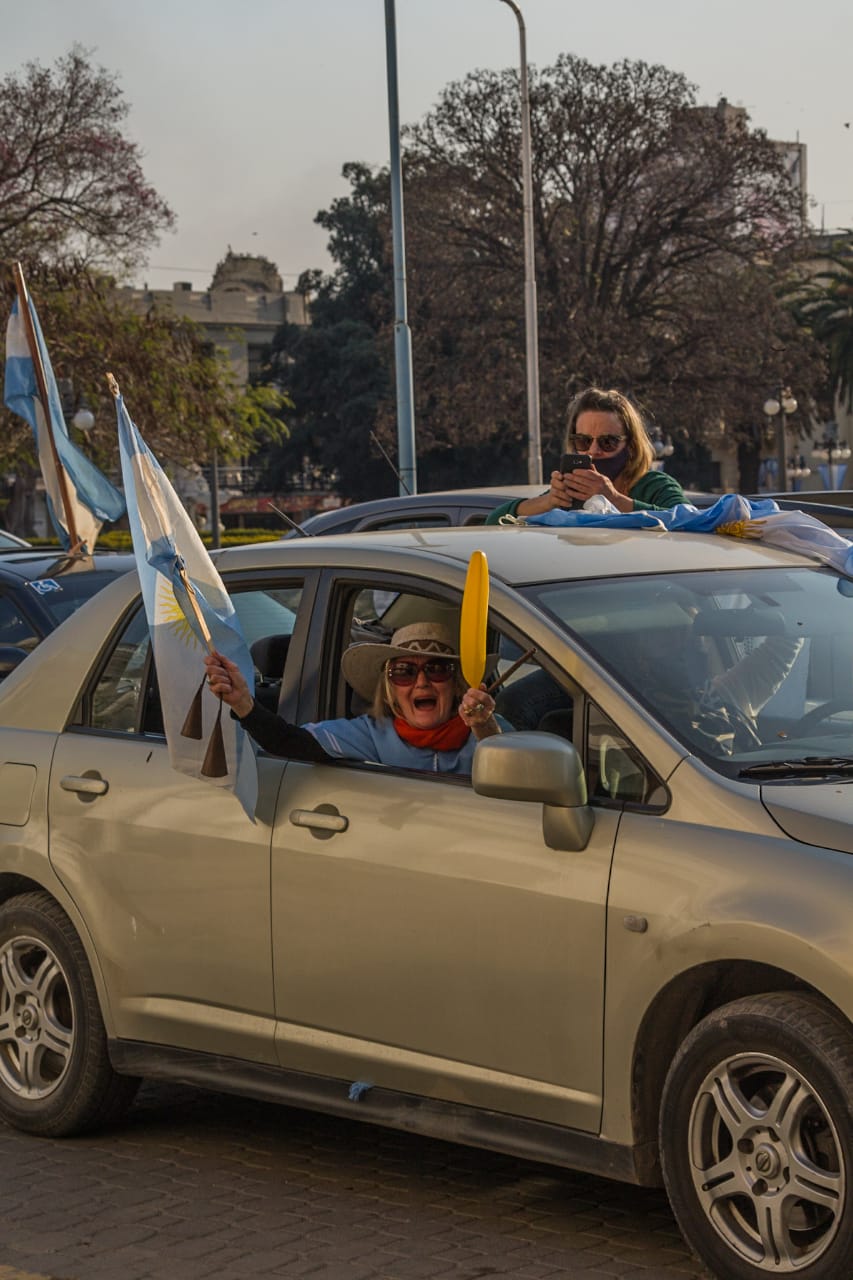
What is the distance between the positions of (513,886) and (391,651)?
0.87m

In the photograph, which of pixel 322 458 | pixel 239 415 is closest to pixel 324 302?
pixel 322 458

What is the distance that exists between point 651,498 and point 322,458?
235 feet

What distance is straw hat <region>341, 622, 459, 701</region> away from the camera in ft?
17.0

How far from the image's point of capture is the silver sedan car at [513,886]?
4121 mm

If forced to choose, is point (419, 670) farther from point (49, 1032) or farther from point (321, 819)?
point (49, 1032)

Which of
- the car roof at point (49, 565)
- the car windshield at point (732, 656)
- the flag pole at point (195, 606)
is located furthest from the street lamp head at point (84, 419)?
the car windshield at point (732, 656)

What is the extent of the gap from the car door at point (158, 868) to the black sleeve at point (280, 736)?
8 centimetres

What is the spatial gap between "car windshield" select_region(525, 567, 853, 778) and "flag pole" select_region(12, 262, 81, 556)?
260 inches

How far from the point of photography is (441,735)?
16.8ft

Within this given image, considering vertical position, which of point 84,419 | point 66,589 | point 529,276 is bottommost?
→ point 66,589

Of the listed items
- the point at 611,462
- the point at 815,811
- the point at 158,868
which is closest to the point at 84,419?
the point at 611,462

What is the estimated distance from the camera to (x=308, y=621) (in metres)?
5.39

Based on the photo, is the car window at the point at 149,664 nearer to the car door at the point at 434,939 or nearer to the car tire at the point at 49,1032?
the car door at the point at 434,939

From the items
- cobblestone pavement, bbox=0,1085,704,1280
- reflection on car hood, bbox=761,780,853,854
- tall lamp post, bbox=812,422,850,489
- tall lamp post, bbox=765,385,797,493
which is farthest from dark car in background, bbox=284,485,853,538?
tall lamp post, bbox=812,422,850,489
